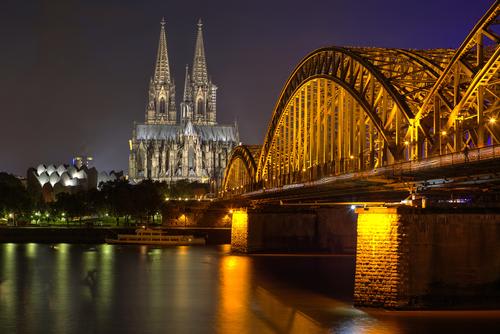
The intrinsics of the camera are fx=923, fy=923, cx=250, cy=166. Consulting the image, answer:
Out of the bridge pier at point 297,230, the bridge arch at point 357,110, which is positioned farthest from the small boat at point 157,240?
the bridge arch at point 357,110

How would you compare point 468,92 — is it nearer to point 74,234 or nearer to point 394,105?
point 394,105

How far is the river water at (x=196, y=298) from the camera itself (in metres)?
41.3

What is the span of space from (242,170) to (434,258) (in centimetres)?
9467

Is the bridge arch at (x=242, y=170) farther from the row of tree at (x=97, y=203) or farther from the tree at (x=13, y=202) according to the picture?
the tree at (x=13, y=202)

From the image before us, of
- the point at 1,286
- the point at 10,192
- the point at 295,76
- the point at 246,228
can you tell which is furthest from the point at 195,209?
the point at 1,286

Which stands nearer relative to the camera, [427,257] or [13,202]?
[427,257]

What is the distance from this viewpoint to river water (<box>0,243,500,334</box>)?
41.3 metres

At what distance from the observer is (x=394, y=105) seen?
5328 centimetres

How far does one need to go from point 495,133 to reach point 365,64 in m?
11.4

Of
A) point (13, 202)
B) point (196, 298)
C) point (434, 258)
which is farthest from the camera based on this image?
point (13, 202)

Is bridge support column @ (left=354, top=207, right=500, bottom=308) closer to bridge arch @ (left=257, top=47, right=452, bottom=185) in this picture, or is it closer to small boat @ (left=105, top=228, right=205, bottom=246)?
bridge arch @ (left=257, top=47, right=452, bottom=185)

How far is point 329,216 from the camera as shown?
9444 cm

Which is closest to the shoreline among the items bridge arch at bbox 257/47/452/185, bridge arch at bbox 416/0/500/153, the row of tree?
the row of tree

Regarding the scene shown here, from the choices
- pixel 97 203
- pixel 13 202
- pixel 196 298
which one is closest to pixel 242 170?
pixel 13 202
